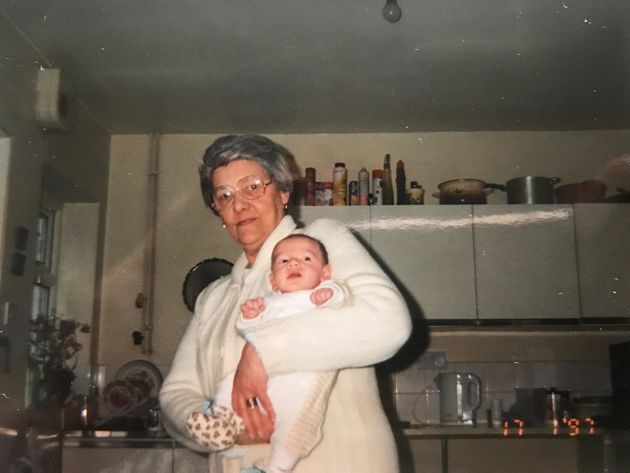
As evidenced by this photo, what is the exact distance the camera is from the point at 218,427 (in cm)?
48

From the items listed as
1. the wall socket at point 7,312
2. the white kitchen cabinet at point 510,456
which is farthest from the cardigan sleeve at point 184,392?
the white kitchen cabinet at point 510,456

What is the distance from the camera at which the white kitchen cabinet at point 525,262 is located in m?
1.50

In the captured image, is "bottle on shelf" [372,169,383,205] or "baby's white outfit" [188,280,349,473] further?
"bottle on shelf" [372,169,383,205]

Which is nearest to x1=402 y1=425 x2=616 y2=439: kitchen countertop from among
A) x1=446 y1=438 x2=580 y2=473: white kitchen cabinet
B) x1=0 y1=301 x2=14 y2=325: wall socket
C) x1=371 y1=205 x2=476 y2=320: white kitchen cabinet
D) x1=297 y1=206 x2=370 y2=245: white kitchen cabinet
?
x1=446 y1=438 x2=580 y2=473: white kitchen cabinet

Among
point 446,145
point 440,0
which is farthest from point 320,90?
point 446,145

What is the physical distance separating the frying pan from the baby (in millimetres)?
963

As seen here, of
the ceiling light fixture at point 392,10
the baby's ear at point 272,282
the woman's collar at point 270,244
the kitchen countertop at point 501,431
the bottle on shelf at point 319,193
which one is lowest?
the kitchen countertop at point 501,431

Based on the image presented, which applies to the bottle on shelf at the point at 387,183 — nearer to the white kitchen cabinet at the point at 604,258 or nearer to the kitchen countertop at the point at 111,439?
the white kitchen cabinet at the point at 604,258

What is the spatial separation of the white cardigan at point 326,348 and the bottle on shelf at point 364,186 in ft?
3.07

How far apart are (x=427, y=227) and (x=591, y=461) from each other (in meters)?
0.69

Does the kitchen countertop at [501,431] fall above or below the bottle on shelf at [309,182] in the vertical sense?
below

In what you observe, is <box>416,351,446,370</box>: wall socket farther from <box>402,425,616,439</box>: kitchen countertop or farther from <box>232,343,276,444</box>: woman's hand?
<box>232,343,276,444</box>: woman's hand

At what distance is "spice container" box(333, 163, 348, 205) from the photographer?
1.46 m

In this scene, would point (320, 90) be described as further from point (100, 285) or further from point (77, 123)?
point (100, 285)
